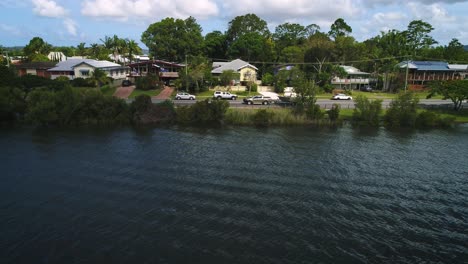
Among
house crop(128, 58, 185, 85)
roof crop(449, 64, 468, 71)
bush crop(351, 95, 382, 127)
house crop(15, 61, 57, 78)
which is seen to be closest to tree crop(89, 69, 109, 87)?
house crop(128, 58, 185, 85)

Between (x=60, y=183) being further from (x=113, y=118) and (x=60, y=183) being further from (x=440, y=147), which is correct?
(x=440, y=147)

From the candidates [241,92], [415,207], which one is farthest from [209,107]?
[415,207]

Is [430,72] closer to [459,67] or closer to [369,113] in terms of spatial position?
[459,67]

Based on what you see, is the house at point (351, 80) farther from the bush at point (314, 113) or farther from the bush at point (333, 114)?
the bush at point (314, 113)

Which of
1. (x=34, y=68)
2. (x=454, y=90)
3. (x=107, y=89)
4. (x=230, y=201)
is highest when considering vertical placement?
(x=34, y=68)

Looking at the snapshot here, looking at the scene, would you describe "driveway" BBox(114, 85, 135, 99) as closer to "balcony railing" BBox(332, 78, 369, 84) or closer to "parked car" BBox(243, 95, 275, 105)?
"parked car" BBox(243, 95, 275, 105)

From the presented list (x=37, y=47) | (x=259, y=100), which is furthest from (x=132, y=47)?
(x=259, y=100)
